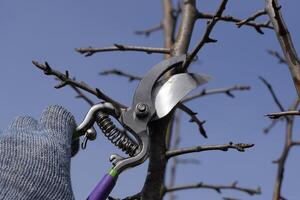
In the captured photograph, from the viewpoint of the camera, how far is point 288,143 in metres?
2.63

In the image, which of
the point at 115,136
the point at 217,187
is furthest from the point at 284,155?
the point at 115,136

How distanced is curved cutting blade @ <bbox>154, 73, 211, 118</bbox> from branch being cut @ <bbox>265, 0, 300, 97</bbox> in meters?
0.22

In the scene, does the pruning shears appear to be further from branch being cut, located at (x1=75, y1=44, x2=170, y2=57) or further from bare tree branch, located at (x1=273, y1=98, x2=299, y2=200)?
bare tree branch, located at (x1=273, y1=98, x2=299, y2=200)

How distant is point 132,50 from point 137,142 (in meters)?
0.76

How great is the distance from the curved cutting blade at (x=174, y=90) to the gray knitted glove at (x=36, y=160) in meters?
0.23

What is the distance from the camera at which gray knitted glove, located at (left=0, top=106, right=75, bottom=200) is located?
111 cm

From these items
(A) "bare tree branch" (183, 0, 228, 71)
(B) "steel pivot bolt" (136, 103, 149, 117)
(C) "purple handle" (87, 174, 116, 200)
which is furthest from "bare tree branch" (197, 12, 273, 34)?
(C) "purple handle" (87, 174, 116, 200)

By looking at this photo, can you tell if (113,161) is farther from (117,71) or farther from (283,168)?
(117,71)

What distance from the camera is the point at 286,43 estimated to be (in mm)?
1609

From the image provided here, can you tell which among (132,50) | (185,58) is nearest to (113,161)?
(185,58)

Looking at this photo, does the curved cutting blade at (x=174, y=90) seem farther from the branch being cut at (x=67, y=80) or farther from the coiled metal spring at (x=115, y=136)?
the branch being cut at (x=67, y=80)

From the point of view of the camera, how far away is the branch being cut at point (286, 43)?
5.15ft

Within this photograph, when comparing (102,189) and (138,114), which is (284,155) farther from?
(102,189)

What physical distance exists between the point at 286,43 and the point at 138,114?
1.41ft
